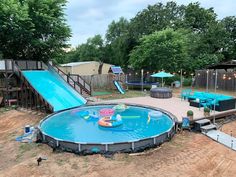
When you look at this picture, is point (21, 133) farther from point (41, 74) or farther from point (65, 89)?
point (41, 74)

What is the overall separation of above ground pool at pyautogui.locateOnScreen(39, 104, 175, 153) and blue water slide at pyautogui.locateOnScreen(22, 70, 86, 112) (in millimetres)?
757

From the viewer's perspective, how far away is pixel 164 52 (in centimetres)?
2170

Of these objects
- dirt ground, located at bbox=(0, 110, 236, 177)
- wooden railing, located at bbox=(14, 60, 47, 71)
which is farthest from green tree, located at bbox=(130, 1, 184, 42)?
dirt ground, located at bbox=(0, 110, 236, 177)

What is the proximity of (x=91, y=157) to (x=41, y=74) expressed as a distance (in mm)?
10797

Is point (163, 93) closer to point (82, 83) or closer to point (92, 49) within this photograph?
point (82, 83)

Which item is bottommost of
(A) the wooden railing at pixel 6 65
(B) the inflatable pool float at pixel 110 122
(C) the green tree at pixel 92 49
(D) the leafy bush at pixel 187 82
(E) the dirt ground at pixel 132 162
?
(E) the dirt ground at pixel 132 162

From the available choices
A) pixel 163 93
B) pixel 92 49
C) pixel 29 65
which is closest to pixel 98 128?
pixel 163 93

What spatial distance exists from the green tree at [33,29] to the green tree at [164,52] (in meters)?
8.35

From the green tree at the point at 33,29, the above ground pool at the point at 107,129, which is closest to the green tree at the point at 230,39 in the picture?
the above ground pool at the point at 107,129

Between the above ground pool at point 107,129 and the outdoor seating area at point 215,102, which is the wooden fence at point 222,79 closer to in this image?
the outdoor seating area at point 215,102

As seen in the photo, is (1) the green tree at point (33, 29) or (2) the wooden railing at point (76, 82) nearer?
(1) the green tree at point (33, 29)

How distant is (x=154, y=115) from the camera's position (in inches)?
471

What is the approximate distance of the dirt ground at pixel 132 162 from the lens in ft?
20.0

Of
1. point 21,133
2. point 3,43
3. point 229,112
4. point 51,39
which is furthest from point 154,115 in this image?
point 3,43
